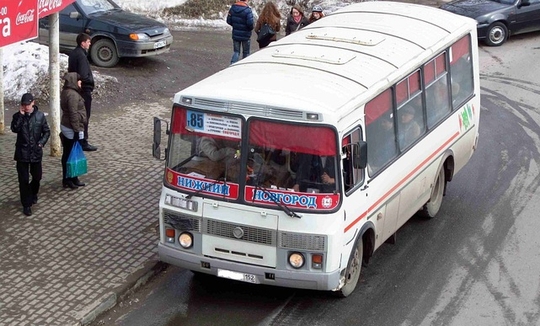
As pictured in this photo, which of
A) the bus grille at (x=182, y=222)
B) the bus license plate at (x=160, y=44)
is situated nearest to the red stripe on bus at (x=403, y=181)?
the bus grille at (x=182, y=222)

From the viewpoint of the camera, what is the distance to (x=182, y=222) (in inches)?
391

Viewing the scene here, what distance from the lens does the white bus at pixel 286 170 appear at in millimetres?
9500

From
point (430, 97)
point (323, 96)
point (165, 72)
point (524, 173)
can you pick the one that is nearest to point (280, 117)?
point (323, 96)

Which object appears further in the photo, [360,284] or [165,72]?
[165,72]

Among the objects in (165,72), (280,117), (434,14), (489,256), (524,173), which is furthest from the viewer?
(165,72)

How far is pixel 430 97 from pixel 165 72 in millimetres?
8847

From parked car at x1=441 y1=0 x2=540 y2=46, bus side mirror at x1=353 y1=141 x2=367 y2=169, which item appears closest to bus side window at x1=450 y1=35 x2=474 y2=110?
bus side mirror at x1=353 y1=141 x2=367 y2=169

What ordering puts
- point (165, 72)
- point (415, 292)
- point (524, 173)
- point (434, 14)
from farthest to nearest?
point (165, 72) < point (524, 173) < point (434, 14) < point (415, 292)

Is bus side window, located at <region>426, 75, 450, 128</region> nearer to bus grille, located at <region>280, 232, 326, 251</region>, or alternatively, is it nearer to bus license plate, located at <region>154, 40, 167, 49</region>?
bus grille, located at <region>280, 232, 326, 251</region>

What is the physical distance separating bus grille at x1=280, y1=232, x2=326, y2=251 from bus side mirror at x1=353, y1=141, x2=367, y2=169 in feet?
2.77

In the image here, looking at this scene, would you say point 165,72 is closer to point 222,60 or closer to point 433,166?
point 222,60

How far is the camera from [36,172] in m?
12.2

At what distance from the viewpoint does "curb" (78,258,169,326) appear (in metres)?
9.84

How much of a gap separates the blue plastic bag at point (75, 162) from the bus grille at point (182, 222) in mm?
3235
